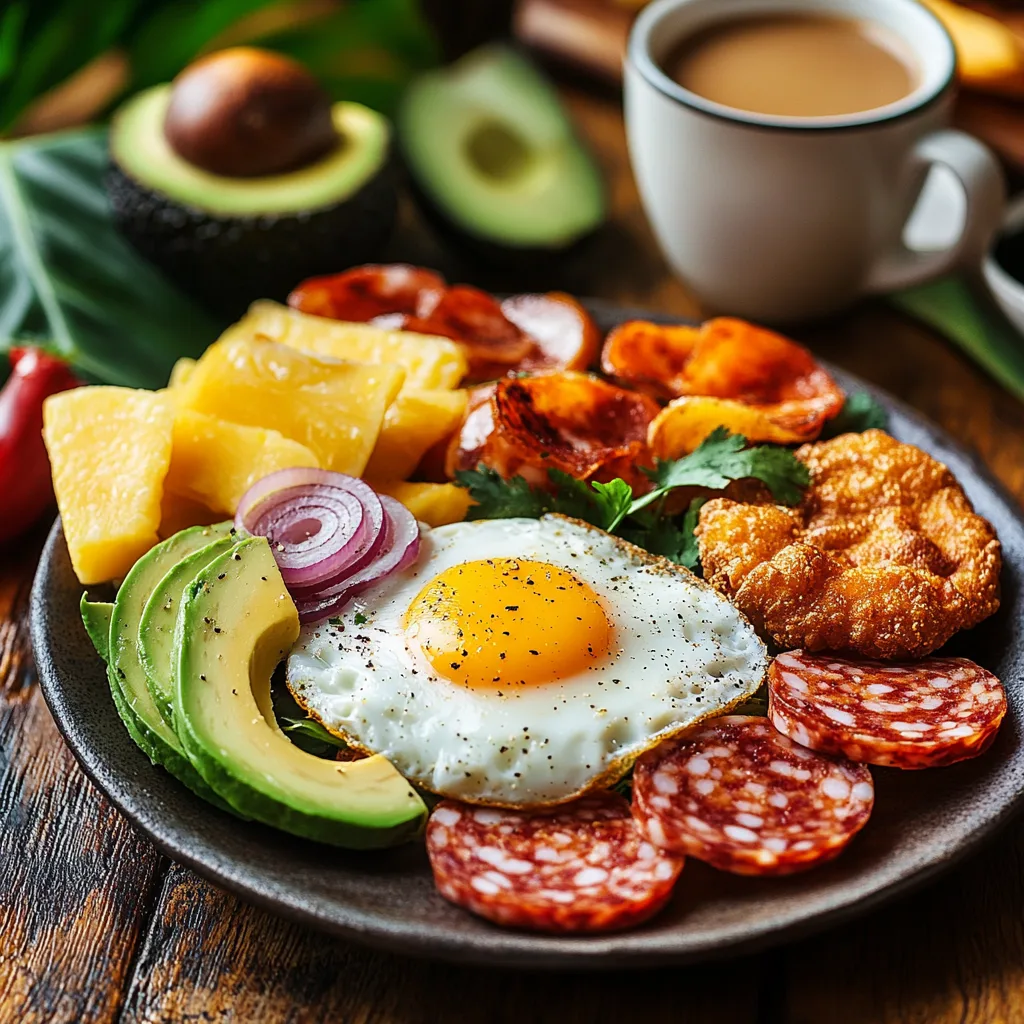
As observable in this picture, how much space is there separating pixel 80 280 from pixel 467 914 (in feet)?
9.84

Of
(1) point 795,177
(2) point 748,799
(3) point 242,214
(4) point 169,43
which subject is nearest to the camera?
(2) point 748,799

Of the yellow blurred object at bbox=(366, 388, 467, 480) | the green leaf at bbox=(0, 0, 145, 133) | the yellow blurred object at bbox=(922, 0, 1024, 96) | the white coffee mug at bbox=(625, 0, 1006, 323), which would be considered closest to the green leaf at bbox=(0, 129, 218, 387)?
the green leaf at bbox=(0, 0, 145, 133)

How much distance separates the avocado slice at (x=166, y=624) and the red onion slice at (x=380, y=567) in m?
0.21

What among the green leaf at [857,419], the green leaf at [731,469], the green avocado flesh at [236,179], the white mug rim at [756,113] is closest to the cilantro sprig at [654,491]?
the green leaf at [731,469]

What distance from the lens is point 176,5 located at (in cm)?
521

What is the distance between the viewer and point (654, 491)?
119 inches

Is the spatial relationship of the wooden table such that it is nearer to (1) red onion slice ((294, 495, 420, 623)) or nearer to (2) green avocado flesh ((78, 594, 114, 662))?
(2) green avocado flesh ((78, 594, 114, 662))

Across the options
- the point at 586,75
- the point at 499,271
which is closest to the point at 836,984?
the point at 499,271

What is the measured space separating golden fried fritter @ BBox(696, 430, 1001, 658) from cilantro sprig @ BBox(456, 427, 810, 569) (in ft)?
0.22

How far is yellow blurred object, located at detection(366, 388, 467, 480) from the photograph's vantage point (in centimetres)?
304

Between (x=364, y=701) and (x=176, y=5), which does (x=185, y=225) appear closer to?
(x=176, y=5)

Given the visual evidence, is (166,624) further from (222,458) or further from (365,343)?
(365,343)

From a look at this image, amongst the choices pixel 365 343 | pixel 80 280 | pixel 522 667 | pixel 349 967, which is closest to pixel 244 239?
pixel 80 280

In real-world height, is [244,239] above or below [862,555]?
below
